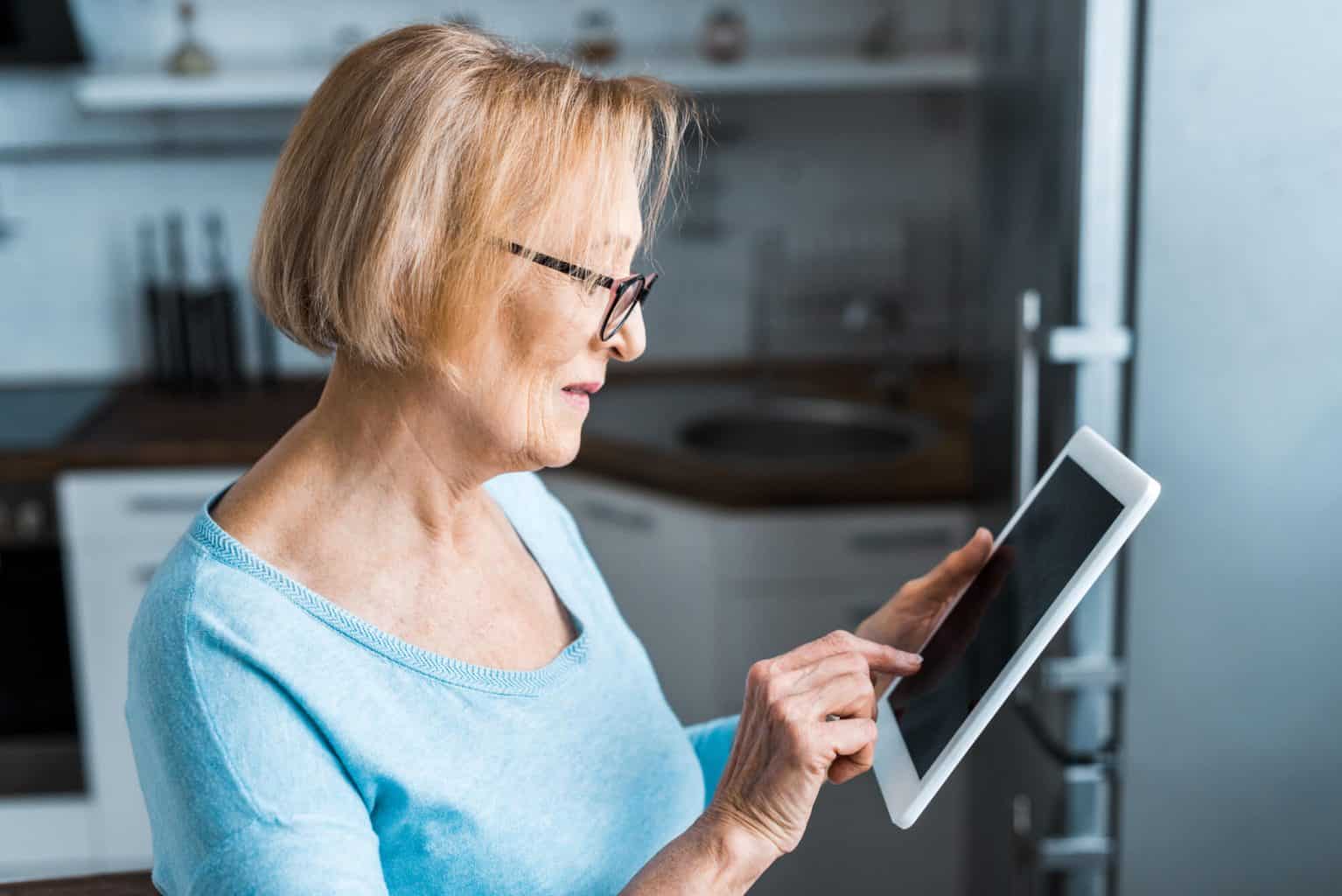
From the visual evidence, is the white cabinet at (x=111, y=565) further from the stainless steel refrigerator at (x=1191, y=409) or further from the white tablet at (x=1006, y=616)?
the white tablet at (x=1006, y=616)

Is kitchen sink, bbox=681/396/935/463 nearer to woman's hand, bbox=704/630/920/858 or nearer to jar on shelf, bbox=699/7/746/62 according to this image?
jar on shelf, bbox=699/7/746/62

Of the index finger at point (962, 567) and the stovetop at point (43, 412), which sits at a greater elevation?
the index finger at point (962, 567)

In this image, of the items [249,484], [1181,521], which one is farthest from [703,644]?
[249,484]

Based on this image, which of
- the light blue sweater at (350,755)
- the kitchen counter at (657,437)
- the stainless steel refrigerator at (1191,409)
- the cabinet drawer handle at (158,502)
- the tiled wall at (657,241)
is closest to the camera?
the light blue sweater at (350,755)

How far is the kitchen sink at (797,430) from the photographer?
2.48 m

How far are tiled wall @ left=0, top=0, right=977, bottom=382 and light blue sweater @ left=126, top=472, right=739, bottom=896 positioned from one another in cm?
189

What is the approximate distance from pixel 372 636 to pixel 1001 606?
0.45m

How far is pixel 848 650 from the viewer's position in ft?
3.04

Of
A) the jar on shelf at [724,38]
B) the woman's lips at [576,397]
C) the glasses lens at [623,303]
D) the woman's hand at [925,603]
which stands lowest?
the woman's hand at [925,603]

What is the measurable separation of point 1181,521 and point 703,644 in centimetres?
85

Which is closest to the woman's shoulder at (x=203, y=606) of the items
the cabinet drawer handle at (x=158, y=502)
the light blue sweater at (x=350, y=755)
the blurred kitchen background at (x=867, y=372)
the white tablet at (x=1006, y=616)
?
the light blue sweater at (x=350, y=755)

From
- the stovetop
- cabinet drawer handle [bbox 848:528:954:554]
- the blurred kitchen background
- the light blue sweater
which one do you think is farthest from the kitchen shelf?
the light blue sweater

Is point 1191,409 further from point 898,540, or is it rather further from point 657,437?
point 657,437

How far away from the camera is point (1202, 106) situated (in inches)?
57.7
